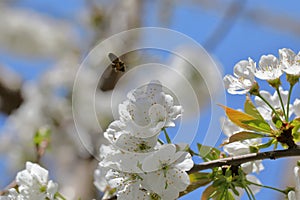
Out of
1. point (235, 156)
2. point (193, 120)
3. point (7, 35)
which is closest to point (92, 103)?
point (193, 120)

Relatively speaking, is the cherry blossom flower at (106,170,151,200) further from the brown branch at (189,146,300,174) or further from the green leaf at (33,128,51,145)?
the green leaf at (33,128,51,145)

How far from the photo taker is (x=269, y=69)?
0.80 meters

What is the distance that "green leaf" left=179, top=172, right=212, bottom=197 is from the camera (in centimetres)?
80

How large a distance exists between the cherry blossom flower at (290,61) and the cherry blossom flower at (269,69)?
0.05 feet

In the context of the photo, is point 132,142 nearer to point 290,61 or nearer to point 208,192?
point 208,192

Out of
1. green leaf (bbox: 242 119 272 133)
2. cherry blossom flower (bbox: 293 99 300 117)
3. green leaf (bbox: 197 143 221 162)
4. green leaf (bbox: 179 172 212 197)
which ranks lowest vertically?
green leaf (bbox: 179 172 212 197)

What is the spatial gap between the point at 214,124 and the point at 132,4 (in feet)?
5.60

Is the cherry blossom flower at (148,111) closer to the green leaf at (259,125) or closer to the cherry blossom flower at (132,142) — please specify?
the cherry blossom flower at (132,142)

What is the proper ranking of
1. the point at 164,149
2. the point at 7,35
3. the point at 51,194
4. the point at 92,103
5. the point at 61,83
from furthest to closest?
the point at 7,35
the point at 61,83
the point at 92,103
the point at 51,194
the point at 164,149

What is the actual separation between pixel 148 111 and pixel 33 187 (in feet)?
0.77

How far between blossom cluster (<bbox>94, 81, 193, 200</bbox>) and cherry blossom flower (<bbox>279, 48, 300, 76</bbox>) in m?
0.17

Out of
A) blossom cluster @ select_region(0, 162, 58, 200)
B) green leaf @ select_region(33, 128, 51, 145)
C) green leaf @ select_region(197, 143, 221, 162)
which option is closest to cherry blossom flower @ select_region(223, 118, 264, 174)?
green leaf @ select_region(197, 143, 221, 162)

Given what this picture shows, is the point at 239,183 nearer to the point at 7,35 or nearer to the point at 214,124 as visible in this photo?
the point at 214,124

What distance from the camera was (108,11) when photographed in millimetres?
2799
